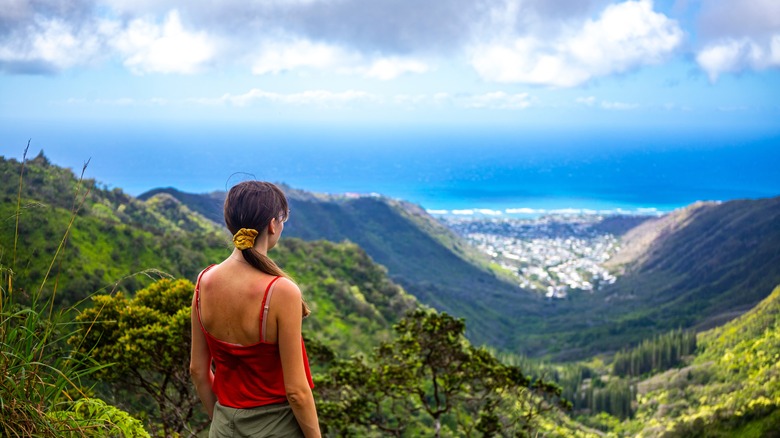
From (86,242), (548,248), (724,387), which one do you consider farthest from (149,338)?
(548,248)

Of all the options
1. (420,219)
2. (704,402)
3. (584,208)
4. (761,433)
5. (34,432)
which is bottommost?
(704,402)

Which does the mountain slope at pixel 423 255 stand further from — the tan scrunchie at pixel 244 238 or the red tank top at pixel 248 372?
the tan scrunchie at pixel 244 238

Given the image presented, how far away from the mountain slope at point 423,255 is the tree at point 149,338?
68.3m

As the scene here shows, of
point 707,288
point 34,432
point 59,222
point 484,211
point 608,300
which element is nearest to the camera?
point 34,432

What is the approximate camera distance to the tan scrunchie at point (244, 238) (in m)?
2.32

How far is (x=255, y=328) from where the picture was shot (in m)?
2.32

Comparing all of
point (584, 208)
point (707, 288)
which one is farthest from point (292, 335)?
point (584, 208)

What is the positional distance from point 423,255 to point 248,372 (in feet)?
328

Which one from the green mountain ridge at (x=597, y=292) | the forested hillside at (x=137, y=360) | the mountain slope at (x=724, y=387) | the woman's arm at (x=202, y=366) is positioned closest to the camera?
the woman's arm at (x=202, y=366)

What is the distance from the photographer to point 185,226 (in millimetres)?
45562

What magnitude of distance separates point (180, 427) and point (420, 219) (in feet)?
356

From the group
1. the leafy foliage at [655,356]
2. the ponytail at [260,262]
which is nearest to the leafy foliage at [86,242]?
the ponytail at [260,262]

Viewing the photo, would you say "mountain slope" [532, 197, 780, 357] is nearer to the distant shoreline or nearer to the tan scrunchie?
the distant shoreline

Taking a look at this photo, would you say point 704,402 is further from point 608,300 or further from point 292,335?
point 608,300
